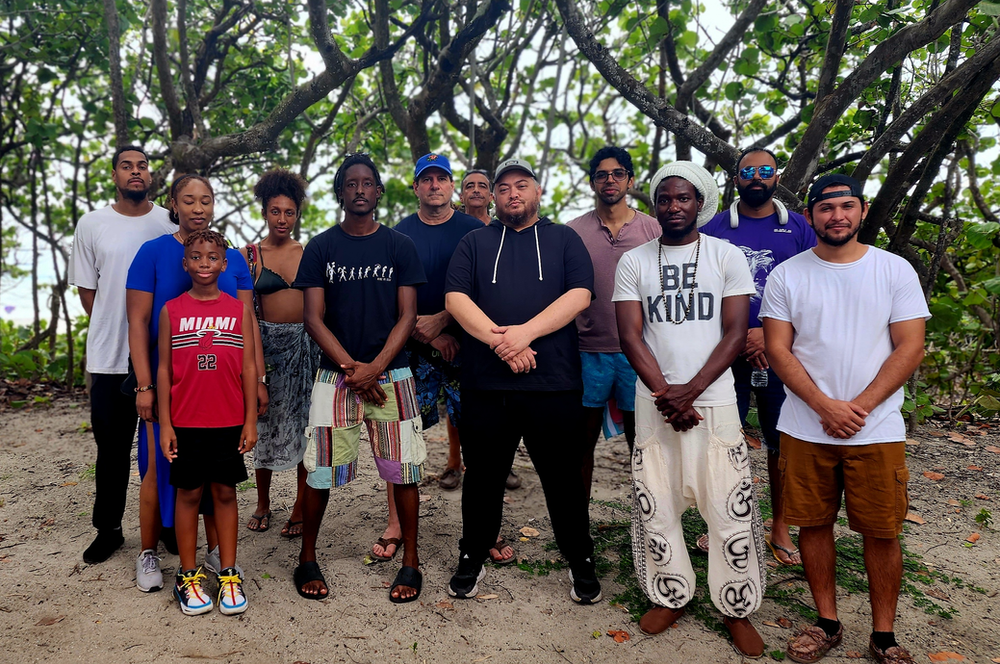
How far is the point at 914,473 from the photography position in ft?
16.7

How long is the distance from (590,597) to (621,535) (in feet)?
2.78

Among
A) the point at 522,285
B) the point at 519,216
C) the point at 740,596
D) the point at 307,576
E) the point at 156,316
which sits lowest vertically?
the point at 307,576

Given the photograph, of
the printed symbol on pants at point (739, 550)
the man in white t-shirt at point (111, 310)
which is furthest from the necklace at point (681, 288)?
the man in white t-shirt at point (111, 310)

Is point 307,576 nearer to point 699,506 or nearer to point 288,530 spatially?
point 288,530

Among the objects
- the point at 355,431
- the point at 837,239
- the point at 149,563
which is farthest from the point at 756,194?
the point at 149,563

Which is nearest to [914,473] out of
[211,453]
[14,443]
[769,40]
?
[769,40]

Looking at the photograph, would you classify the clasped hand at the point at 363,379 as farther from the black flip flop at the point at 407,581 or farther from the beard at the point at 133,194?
the beard at the point at 133,194

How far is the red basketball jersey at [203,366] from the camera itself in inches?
120

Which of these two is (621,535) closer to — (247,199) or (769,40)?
(769,40)

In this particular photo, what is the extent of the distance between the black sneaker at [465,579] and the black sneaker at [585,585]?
1.65 feet

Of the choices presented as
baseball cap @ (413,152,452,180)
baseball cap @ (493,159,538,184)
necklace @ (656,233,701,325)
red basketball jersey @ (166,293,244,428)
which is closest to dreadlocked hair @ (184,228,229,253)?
red basketball jersey @ (166,293,244,428)

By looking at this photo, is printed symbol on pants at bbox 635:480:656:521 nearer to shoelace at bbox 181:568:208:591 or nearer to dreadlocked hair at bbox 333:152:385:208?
dreadlocked hair at bbox 333:152:385:208

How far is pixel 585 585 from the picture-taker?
324 centimetres

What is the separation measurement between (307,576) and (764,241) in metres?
3.04
